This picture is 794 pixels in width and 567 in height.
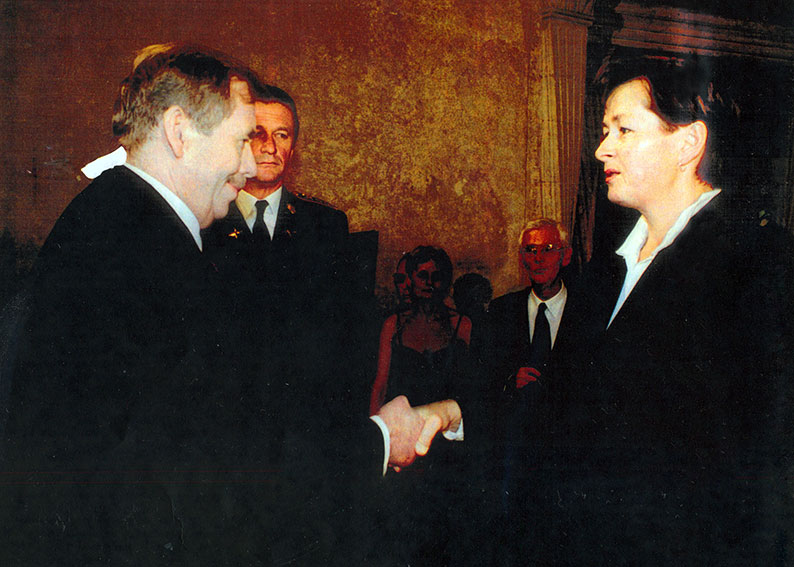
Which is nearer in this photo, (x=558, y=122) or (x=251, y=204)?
(x=251, y=204)

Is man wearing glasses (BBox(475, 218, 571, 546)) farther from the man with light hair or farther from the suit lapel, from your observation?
the man with light hair

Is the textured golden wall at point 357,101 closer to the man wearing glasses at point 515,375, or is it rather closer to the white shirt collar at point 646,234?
the man wearing glasses at point 515,375

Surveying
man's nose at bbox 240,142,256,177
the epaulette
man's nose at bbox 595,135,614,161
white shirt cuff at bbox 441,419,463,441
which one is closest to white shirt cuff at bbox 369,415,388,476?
white shirt cuff at bbox 441,419,463,441

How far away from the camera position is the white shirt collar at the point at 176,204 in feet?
9.71

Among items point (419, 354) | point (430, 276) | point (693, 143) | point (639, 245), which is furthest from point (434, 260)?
point (693, 143)

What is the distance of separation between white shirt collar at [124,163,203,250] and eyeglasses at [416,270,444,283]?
A: 1.16 meters

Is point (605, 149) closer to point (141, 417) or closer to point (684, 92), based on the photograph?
point (684, 92)

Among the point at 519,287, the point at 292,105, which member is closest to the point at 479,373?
the point at 519,287

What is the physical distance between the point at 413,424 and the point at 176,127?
1931mm

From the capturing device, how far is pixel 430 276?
3.36 m

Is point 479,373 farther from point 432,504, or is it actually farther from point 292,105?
point 292,105

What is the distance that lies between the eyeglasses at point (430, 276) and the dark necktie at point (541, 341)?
1.89 feet

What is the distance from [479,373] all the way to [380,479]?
2.50 ft

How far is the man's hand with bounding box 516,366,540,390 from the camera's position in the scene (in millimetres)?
3338
